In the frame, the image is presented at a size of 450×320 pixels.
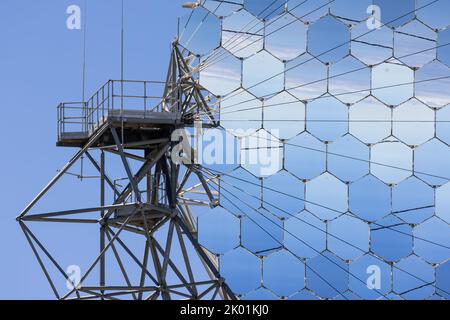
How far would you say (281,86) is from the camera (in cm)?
4584

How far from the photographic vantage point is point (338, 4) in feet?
152

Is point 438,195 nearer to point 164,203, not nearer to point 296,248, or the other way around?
point 296,248

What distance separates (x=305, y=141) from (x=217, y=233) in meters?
3.49

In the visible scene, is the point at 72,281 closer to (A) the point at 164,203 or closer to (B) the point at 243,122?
(A) the point at 164,203

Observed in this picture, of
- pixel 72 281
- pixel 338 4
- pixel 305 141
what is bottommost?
pixel 72 281

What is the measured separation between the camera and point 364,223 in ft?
149

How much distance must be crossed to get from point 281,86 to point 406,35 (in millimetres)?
3744

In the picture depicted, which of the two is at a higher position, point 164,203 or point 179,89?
point 179,89
